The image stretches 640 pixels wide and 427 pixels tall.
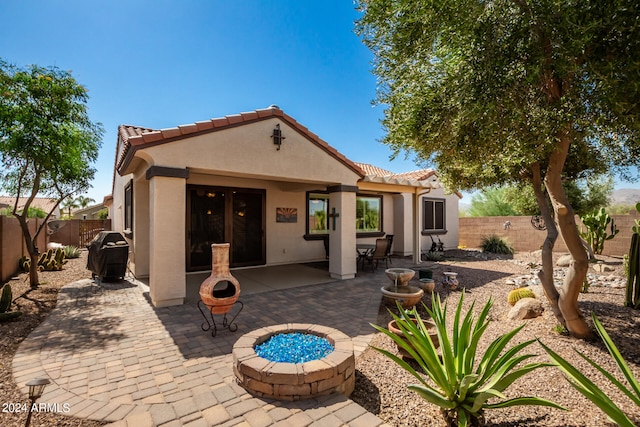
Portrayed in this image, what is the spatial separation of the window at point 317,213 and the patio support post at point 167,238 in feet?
20.6

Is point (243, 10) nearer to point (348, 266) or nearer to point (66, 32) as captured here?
point (66, 32)

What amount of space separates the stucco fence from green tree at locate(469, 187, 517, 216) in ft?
30.3

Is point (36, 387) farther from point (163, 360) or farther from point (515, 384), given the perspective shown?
point (515, 384)

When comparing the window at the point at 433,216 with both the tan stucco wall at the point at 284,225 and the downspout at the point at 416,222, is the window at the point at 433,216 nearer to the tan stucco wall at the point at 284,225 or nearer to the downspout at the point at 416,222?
the downspout at the point at 416,222

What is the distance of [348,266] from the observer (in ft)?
29.5

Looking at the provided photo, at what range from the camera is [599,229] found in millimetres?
12484

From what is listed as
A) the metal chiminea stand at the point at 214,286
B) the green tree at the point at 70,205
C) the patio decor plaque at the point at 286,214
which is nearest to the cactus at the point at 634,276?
the metal chiminea stand at the point at 214,286

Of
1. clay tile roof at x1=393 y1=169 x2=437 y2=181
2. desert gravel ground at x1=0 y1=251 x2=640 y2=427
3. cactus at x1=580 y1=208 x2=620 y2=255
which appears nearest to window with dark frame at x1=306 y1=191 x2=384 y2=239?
clay tile roof at x1=393 y1=169 x2=437 y2=181

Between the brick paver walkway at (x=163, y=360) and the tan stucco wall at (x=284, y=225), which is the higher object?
the tan stucco wall at (x=284, y=225)

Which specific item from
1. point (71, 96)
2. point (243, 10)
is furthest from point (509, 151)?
point (71, 96)

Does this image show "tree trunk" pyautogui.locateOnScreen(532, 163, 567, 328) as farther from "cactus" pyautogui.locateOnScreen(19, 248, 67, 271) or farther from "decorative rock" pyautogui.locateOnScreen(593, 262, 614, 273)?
"cactus" pyautogui.locateOnScreen(19, 248, 67, 271)

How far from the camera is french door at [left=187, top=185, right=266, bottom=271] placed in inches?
380

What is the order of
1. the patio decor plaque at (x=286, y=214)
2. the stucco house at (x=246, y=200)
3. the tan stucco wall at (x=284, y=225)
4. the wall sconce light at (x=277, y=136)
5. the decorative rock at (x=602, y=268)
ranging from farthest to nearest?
the patio decor plaque at (x=286, y=214) < the tan stucco wall at (x=284, y=225) < the decorative rock at (x=602, y=268) < the wall sconce light at (x=277, y=136) < the stucco house at (x=246, y=200)

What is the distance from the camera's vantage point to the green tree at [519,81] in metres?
2.99
